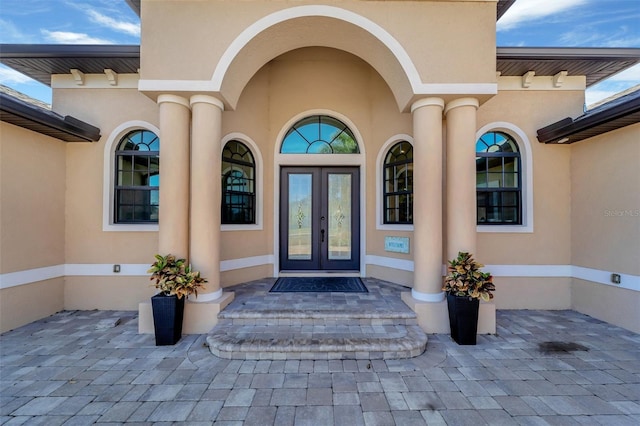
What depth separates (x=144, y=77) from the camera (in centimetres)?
371

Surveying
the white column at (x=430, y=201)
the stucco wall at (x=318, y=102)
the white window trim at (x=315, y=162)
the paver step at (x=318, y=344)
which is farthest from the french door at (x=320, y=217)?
the paver step at (x=318, y=344)

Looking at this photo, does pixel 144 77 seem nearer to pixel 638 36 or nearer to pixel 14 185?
pixel 14 185

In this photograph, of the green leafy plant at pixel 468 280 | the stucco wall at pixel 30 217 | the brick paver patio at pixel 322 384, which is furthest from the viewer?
the stucco wall at pixel 30 217

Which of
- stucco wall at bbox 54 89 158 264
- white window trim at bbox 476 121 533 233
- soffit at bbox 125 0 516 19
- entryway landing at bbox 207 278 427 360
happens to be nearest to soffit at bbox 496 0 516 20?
soffit at bbox 125 0 516 19

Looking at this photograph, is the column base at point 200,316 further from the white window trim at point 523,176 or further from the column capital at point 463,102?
the white window trim at point 523,176

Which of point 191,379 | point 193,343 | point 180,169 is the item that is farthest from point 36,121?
point 191,379

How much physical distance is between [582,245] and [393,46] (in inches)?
179

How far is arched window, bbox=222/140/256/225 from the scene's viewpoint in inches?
204

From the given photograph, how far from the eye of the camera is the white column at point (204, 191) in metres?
3.80

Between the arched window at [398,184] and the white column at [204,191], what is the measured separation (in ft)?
10.7

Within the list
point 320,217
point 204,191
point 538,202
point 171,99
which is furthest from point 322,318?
point 538,202

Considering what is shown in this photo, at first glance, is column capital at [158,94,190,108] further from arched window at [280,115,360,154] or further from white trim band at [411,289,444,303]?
white trim band at [411,289,444,303]

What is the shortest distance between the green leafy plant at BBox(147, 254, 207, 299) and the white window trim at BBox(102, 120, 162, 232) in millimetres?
1555

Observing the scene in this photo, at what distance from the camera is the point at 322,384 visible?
107 inches
